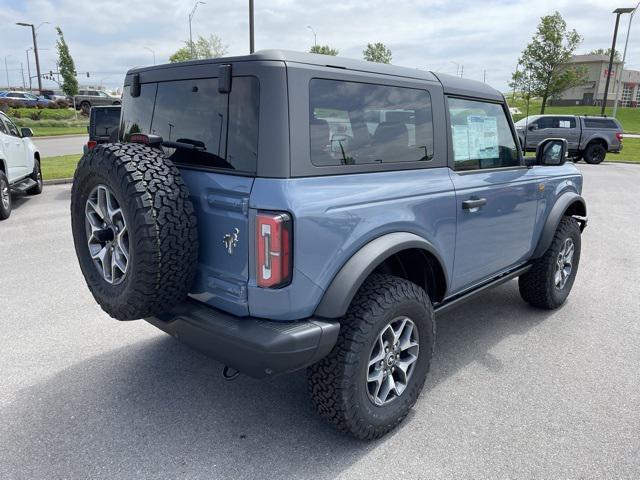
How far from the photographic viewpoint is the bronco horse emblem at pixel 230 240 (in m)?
2.34

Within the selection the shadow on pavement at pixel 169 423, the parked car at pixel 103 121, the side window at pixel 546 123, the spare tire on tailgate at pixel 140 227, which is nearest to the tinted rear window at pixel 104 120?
the parked car at pixel 103 121

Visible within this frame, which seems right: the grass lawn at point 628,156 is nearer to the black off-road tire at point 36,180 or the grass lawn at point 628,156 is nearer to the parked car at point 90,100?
the black off-road tire at point 36,180

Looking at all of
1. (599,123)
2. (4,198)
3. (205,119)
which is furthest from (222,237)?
(599,123)

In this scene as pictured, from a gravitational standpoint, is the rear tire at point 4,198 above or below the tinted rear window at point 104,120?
below

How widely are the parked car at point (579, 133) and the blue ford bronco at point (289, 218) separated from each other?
61.9 feet

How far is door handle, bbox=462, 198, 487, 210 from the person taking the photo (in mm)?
3138

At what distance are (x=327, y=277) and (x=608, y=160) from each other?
73.7ft

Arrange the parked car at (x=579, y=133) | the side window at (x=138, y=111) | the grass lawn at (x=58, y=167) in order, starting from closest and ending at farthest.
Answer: the side window at (x=138, y=111), the grass lawn at (x=58, y=167), the parked car at (x=579, y=133)

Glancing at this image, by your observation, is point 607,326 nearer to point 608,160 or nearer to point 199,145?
point 199,145

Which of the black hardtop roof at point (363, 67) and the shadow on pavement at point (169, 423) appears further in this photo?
the shadow on pavement at point (169, 423)

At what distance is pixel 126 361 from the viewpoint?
3.51m

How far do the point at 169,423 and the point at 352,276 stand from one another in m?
1.40

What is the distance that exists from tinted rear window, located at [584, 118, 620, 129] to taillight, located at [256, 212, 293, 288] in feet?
69.9

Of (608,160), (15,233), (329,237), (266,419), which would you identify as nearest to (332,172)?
(329,237)
